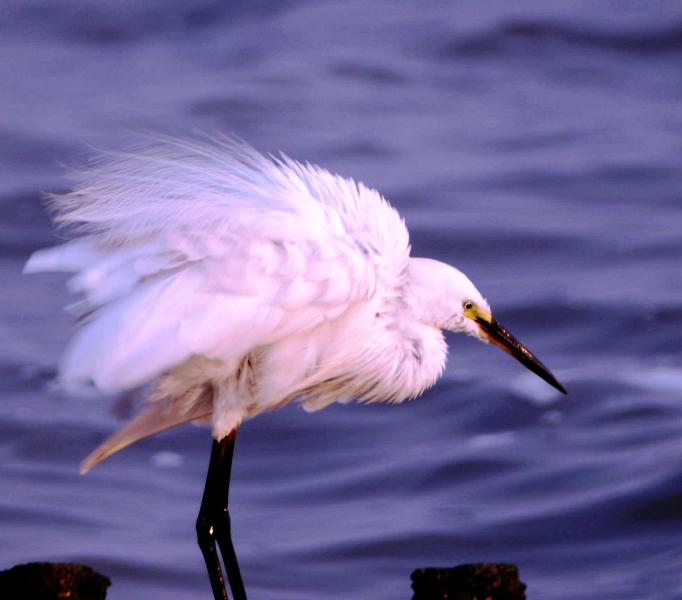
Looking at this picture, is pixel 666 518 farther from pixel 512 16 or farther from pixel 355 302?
pixel 512 16

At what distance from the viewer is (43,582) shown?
14.2 feet

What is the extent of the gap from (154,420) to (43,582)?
4.44ft

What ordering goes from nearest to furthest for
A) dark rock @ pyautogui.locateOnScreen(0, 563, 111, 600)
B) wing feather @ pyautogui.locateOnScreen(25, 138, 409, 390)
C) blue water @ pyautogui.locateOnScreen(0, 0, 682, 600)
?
dark rock @ pyautogui.locateOnScreen(0, 563, 111, 600) → wing feather @ pyautogui.locateOnScreen(25, 138, 409, 390) → blue water @ pyautogui.locateOnScreen(0, 0, 682, 600)

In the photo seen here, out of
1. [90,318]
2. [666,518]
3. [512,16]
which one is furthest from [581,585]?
[512,16]

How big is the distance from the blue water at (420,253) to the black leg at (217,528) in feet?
1.30

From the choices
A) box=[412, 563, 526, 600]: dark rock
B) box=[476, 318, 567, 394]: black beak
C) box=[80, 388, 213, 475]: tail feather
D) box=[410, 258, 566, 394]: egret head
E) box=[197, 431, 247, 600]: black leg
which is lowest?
box=[412, 563, 526, 600]: dark rock

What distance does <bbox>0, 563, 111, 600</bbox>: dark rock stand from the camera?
14.2 ft

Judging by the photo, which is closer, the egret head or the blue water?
the egret head

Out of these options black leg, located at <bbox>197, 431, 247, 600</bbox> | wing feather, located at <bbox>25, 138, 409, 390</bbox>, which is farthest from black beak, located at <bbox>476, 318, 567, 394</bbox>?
black leg, located at <bbox>197, 431, 247, 600</bbox>

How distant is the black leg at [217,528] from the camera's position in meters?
5.63

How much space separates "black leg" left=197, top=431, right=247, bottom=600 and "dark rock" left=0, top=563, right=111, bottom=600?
1.24m

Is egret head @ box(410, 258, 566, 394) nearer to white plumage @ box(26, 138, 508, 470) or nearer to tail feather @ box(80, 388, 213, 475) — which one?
white plumage @ box(26, 138, 508, 470)

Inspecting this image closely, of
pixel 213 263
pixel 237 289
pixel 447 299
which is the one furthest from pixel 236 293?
pixel 447 299

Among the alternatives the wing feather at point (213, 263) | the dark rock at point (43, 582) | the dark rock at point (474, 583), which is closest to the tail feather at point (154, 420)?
the wing feather at point (213, 263)
